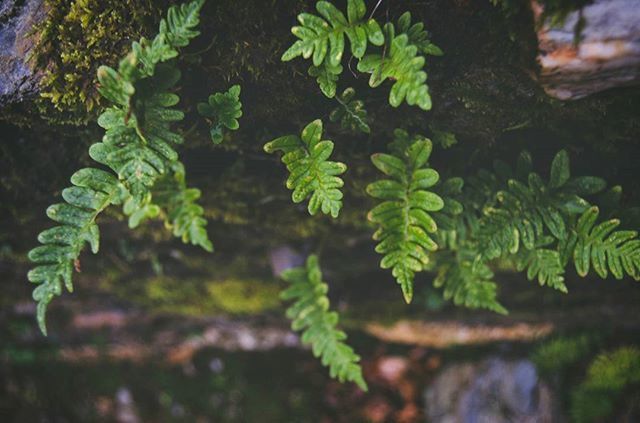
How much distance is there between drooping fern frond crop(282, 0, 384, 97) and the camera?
1896 mm

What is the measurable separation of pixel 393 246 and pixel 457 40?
967mm

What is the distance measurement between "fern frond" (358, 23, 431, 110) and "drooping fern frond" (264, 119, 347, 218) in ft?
1.13

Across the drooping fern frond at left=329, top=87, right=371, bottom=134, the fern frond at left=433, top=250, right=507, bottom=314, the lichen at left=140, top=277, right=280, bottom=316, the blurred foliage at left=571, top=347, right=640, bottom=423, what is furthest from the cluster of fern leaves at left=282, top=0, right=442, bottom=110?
the blurred foliage at left=571, top=347, right=640, bottom=423

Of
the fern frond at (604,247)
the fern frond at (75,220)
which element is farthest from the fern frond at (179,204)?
the fern frond at (604,247)

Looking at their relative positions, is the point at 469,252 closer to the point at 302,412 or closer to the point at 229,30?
the point at 229,30

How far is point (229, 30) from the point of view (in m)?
2.18

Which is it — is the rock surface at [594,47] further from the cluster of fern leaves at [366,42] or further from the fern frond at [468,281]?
the fern frond at [468,281]

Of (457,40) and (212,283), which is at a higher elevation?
(457,40)

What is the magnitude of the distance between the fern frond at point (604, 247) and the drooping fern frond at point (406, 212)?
28.9 inches

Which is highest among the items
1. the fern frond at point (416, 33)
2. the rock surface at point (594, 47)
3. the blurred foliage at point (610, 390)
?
the fern frond at point (416, 33)

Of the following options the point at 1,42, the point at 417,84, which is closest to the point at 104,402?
the point at 1,42

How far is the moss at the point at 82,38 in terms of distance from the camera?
210cm

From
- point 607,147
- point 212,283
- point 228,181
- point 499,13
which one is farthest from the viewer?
point 212,283

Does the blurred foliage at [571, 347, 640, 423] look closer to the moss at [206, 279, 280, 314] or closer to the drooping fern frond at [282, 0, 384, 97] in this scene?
the moss at [206, 279, 280, 314]
